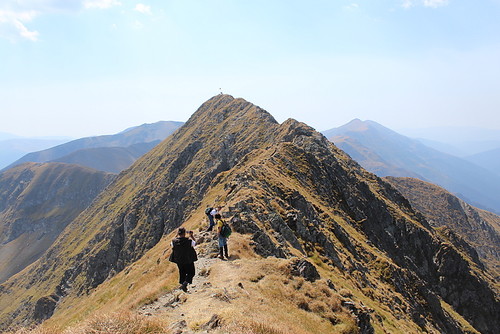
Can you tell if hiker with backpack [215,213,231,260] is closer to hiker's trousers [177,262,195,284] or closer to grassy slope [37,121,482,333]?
grassy slope [37,121,482,333]

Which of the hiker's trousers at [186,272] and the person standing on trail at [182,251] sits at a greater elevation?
the person standing on trail at [182,251]

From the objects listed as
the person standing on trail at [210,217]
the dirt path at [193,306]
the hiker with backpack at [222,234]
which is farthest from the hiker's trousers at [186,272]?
the person standing on trail at [210,217]

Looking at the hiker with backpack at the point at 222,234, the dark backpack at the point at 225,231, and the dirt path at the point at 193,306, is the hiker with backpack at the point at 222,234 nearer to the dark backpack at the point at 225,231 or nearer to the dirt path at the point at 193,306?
the dark backpack at the point at 225,231

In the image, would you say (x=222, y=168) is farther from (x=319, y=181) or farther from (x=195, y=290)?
(x=195, y=290)

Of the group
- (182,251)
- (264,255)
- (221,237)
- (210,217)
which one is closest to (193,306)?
(182,251)

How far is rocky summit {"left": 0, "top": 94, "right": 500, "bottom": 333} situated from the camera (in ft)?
59.6

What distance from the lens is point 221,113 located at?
167875 mm

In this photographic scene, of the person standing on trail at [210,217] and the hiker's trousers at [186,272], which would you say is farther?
the person standing on trail at [210,217]

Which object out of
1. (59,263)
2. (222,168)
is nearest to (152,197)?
(222,168)

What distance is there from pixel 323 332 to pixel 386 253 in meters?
49.2

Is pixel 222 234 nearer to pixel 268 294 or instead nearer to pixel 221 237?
pixel 221 237

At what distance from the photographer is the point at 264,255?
28031 mm

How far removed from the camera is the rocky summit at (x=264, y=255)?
18156 mm

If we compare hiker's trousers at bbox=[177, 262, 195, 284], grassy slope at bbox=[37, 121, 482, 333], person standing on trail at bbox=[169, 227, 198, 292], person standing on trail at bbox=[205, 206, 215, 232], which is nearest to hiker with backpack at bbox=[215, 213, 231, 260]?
grassy slope at bbox=[37, 121, 482, 333]
